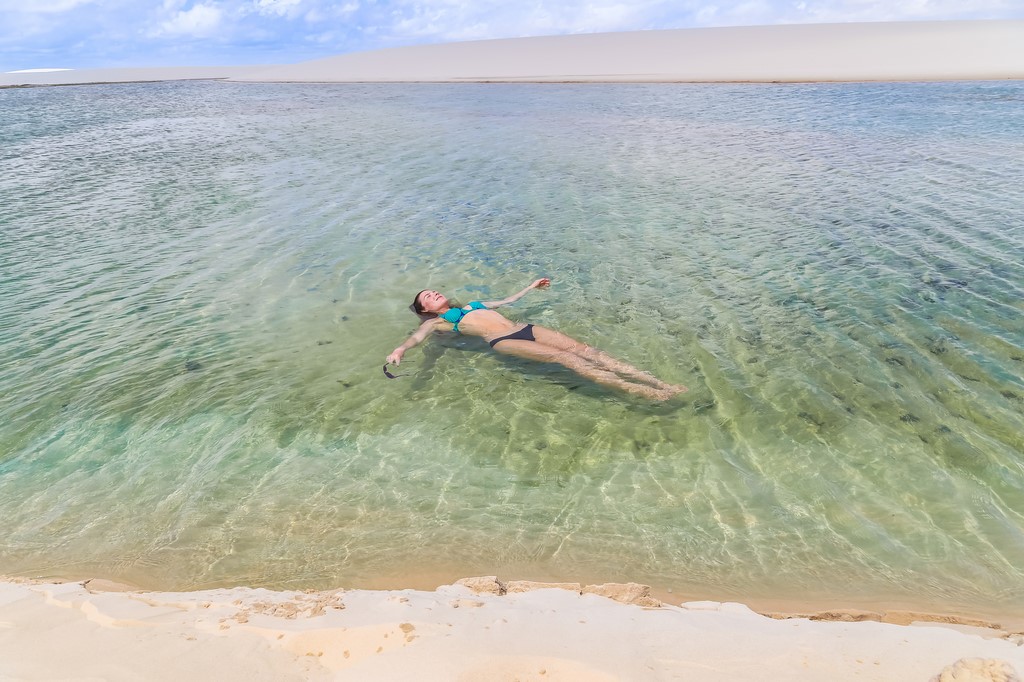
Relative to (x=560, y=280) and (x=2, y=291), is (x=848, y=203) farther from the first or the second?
(x=2, y=291)

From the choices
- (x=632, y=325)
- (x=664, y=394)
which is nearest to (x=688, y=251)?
(x=632, y=325)

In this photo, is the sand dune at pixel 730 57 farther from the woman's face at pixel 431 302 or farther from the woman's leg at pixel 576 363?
the woman's leg at pixel 576 363

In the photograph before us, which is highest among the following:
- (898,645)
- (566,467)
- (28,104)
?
(28,104)

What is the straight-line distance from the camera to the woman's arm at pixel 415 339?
746 cm

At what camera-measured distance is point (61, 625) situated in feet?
13.0

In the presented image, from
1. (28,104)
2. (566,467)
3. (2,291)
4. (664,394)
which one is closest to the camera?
(566,467)

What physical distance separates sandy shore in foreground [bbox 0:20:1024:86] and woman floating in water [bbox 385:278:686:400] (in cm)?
4718

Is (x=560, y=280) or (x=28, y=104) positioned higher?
(x=28, y=104)

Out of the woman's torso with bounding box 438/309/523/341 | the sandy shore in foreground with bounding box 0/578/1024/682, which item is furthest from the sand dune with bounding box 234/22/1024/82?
the sandy shore in foreground with bounding box 0/578/1024/682

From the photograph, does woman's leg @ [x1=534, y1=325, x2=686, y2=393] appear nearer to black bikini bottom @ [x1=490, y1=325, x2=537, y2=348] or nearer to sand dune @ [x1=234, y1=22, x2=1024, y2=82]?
black bikini bottom @ [x1=490, y1=325, x2=537, y2=348]

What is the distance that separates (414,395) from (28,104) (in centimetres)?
5810

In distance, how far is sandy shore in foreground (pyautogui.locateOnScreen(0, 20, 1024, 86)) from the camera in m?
49.9

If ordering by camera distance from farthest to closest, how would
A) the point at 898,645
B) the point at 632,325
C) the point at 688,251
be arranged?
the point at 688,251, the point at 632,325, the point at 898,645

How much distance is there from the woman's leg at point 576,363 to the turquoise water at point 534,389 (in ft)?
0.55
